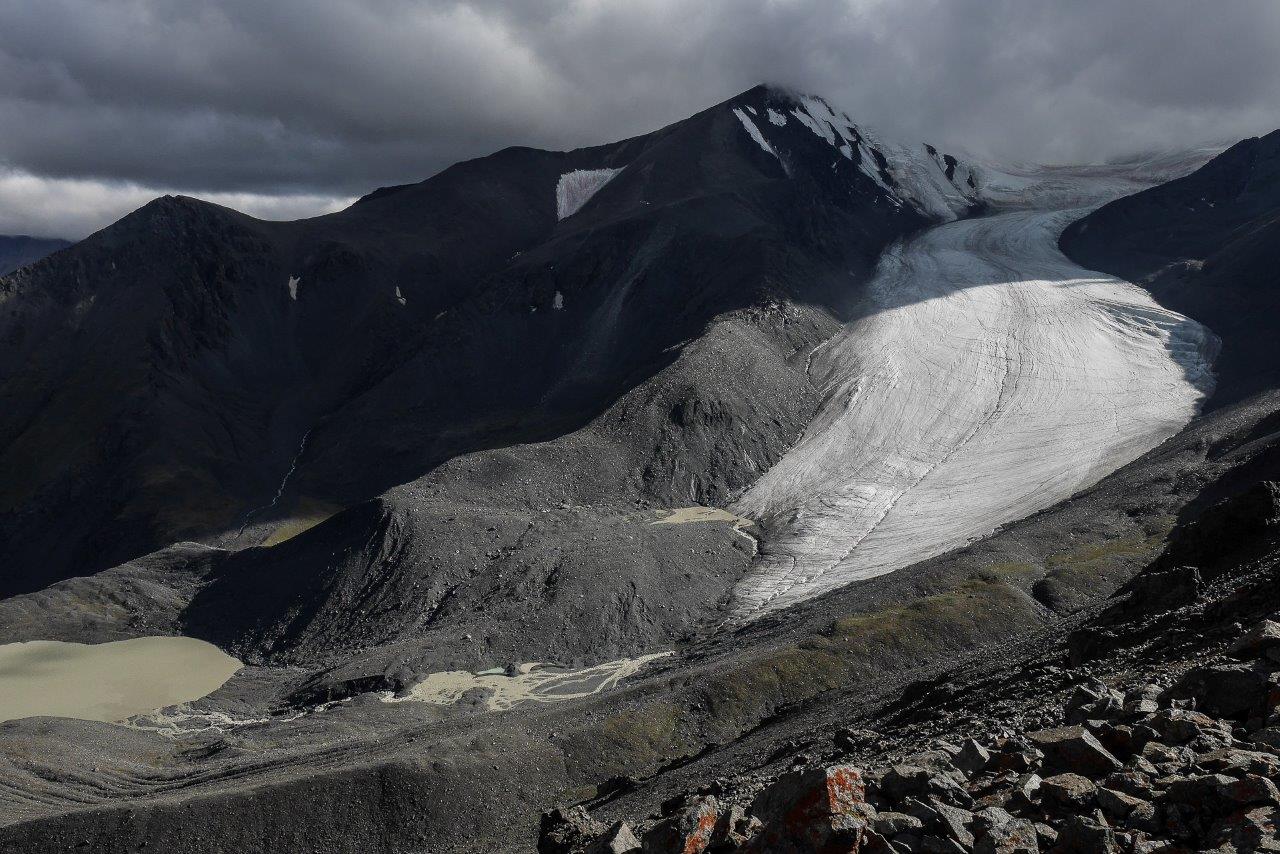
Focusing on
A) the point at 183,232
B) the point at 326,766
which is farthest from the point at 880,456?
the point at 183,232

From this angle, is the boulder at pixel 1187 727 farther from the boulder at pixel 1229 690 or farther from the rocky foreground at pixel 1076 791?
the boulder at pixel 1229 690

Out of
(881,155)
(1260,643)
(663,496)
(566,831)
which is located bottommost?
(566,831)

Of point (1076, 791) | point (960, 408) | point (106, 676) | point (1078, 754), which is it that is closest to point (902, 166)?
point (960, 408)

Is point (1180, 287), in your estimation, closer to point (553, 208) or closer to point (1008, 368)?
point (1008, 368)

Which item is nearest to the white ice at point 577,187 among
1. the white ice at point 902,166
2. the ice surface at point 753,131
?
the ice surface at point 753,131

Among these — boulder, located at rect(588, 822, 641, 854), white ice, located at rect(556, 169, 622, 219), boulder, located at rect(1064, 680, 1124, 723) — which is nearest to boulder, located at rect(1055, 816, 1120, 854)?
boulder, located at rect(1064, 680, 1124, 723)

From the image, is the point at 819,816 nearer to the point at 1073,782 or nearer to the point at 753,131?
the point at 1073,782

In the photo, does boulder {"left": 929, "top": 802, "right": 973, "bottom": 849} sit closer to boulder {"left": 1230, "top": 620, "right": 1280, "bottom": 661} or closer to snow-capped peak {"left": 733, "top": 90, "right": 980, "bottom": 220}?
boulder {"left": 1230, "top": 620, "right": 1280, "bottom": 661}
